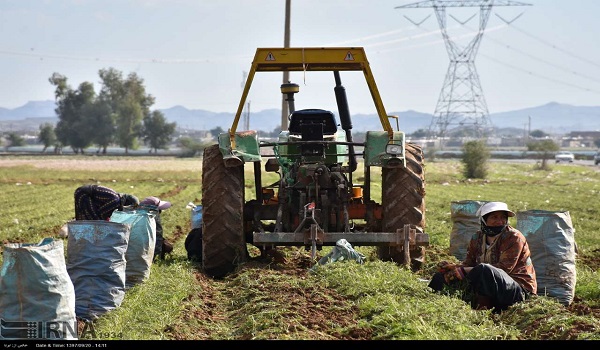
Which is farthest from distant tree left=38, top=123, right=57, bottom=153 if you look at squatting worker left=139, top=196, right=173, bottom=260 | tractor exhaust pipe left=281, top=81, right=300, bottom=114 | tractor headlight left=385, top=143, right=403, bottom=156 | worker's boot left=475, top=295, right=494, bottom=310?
worker's boot left=475, top=295, right=494, bottom=310

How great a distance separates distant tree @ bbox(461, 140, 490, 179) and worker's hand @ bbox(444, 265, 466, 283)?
141ft

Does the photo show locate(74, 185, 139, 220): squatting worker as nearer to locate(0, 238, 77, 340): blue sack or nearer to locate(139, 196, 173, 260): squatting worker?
locate(139, 196, 173, 260): squatting worker

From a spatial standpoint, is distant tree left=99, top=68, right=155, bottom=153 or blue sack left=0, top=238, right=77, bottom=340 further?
distant tree left=99, top=68, right=155, bottom=153

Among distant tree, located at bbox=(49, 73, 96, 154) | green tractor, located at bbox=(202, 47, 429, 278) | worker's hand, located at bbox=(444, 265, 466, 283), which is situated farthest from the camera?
distant tree, located at bbox=(49, 73, 96, 154)

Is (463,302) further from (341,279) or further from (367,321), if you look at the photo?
(341,279)

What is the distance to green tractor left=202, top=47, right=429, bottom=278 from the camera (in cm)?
1108

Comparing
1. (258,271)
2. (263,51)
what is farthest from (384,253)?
(263,51)

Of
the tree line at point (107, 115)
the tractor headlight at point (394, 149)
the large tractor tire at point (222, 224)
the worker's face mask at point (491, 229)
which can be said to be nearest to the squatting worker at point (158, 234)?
the large tractor tire at point (222, 224)

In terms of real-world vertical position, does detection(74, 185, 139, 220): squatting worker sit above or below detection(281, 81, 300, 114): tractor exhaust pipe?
below

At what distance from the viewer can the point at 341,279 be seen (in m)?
9.75

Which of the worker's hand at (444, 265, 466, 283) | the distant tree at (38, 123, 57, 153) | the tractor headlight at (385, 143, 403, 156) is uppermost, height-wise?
the tractor headlight at (385, 143, 403, 156)

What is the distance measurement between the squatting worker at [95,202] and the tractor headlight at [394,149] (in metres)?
3.63

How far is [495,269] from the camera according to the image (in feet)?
28.2

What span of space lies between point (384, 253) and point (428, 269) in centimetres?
72
